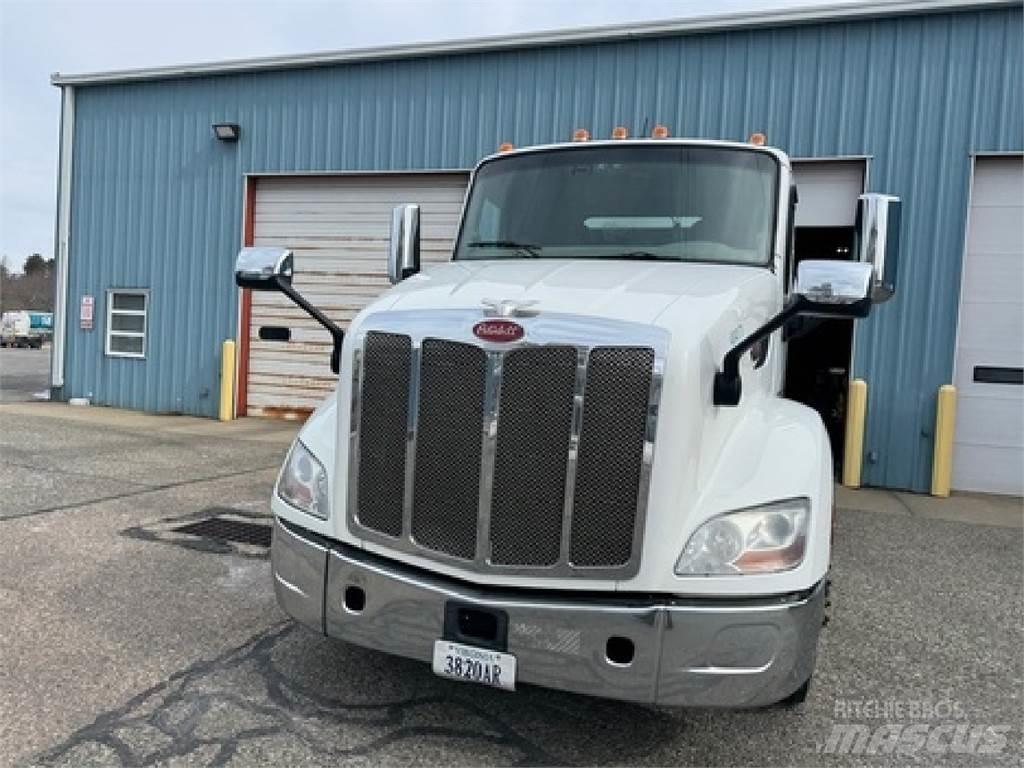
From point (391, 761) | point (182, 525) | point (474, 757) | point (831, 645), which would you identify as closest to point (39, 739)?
point (391, 761)

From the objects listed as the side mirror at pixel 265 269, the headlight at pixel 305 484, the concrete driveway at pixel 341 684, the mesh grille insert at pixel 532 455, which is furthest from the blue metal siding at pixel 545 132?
the headlight at pixel 305 484

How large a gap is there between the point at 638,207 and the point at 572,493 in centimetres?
185

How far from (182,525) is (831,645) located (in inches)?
174

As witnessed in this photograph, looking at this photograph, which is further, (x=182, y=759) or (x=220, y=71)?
(x=220, y=71)

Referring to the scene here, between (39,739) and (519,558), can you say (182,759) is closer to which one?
(39,739)

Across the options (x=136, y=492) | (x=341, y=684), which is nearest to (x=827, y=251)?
(x=136, y=492)

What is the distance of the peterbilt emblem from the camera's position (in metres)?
2.80

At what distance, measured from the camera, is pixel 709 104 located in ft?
32.3

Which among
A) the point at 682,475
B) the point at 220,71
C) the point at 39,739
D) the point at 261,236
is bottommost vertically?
the point at 39,739

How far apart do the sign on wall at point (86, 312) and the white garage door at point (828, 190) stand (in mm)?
11066

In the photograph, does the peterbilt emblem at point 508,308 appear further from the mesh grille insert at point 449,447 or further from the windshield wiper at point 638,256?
the windshield wiper at point 638,256

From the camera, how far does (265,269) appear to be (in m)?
3.67

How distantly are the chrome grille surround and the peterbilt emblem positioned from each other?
30mm

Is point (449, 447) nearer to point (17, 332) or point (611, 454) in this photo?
point (611, 454)
